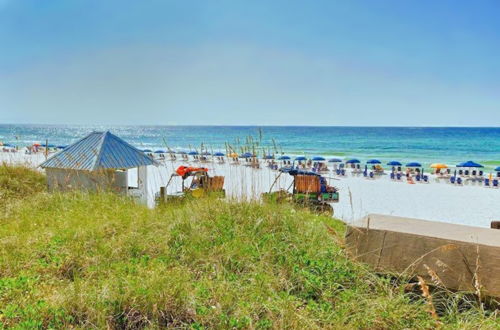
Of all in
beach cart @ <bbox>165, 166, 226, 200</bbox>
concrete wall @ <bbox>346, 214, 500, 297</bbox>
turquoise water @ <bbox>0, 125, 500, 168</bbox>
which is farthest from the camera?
turquoise water @ <bbox>0, 125, 500, 168</bbox>

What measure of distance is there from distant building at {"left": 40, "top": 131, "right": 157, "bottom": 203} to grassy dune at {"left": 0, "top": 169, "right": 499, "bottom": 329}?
105 inches

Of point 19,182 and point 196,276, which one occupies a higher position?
point 19,182

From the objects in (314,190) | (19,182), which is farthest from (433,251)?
(314,190)

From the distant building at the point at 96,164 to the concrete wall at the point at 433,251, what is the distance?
15.5ft

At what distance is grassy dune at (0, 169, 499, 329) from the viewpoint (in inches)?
77.6

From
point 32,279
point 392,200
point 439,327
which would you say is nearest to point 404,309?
point 439,327

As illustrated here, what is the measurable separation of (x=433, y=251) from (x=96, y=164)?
6.34 meters

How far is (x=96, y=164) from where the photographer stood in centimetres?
696

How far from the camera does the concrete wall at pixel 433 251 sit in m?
2.12

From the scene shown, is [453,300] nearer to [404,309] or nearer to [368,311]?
[404,309]

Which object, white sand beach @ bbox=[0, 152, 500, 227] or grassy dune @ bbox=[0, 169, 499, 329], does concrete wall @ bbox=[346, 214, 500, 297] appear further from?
white sand beach @ bbox=[0, 152, 500, 227]

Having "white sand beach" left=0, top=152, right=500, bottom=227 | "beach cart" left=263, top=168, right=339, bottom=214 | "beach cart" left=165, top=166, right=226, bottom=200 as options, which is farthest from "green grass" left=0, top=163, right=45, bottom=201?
"beach cart" left=263, top=168, right=339, bottom=214

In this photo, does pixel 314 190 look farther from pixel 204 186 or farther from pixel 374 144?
pixel 374 144

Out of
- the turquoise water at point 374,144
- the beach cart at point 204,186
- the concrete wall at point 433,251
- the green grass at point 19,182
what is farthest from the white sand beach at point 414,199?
the concrete wall at point 433,251
